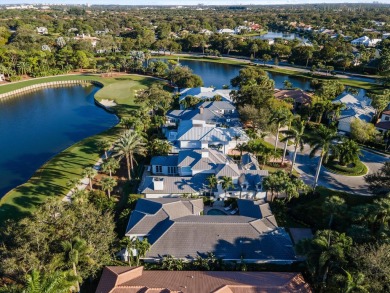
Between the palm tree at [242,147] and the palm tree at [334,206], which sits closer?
the palm tree at [334,206]

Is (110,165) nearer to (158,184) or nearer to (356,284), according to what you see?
(158,184)

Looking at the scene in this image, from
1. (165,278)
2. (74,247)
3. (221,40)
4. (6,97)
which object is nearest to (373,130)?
(165,278)

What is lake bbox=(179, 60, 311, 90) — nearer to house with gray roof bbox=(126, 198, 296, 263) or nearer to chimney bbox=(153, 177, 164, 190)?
chimney bbox=(153, 177, 164, 190)

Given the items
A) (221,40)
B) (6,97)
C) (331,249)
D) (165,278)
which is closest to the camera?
(331,249)

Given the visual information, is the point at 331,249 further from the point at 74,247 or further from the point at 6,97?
the point at 6,97

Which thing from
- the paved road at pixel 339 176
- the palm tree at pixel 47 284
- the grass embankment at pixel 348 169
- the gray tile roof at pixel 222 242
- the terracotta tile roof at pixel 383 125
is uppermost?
the palm tree at pixel 47 284

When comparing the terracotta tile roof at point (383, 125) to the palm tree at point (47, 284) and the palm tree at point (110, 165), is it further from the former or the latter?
the palm tree at point (47, 284)

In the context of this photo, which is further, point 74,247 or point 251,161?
point 251,161

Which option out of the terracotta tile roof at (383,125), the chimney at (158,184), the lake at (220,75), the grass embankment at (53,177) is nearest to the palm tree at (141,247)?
the chimney at (158,184)
